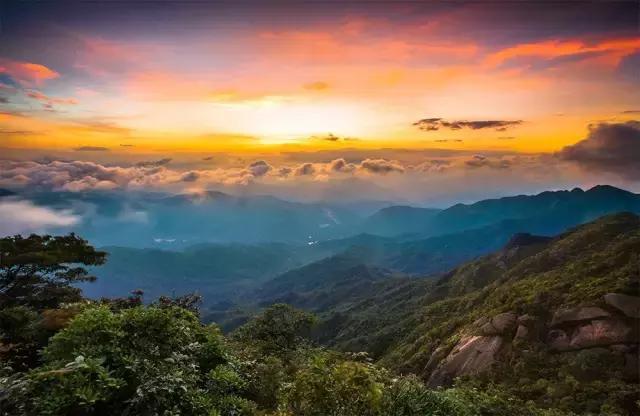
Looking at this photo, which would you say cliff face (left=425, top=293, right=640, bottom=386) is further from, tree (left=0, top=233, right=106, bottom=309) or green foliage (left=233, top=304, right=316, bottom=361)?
tree (left=0, top=233, right=106, bottom=309)

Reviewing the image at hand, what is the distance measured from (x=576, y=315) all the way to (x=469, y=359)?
818cm

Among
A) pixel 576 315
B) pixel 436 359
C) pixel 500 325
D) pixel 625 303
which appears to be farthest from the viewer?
pixel 436 359

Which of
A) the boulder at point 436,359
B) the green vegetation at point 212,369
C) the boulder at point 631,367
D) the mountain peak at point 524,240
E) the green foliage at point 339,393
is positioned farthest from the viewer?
the mountain peak at point 524,240

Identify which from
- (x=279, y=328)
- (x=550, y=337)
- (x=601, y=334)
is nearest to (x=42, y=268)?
(x=279, y=328)

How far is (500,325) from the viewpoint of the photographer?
3105 centimetres

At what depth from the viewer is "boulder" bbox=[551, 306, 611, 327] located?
25484mm

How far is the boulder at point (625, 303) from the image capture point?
23.9 metres

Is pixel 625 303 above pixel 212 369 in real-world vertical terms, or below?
below

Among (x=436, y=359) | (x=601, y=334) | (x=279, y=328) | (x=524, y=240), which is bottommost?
(x=524, y=240)

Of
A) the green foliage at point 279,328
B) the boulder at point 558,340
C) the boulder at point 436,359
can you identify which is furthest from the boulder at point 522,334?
the green foliage at point 279,328

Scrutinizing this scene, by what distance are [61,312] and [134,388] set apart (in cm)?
701

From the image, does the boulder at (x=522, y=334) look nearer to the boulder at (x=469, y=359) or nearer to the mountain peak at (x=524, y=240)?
the boulder at (x=469, y=359)

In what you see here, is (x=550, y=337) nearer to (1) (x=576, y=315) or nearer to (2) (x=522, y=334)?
(2) (x=522, y=334)

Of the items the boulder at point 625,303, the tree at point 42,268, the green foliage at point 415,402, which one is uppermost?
the green foliage at point 415,402
